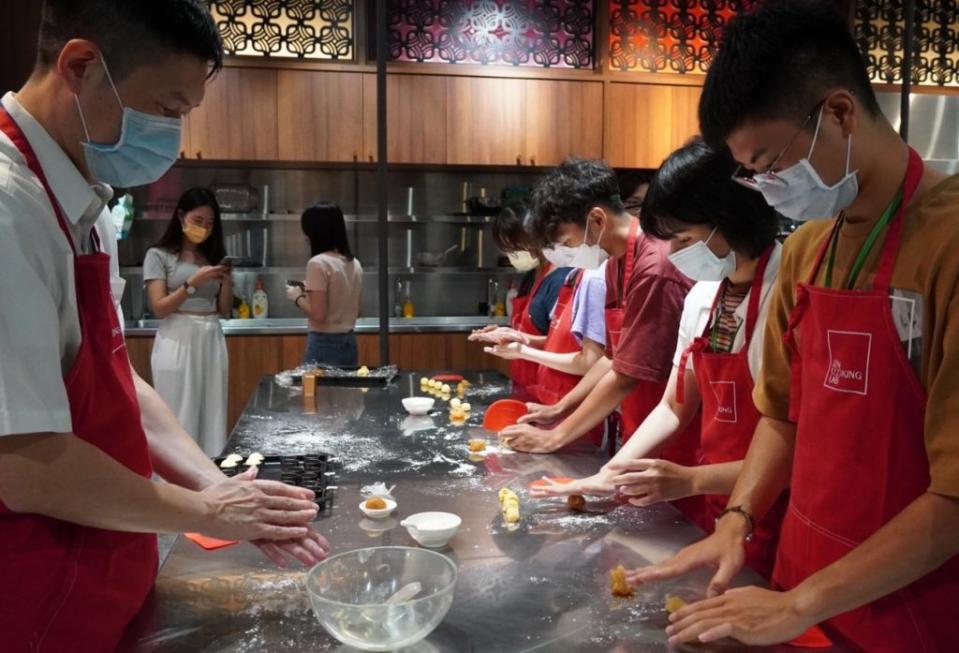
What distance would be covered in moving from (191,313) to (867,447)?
4.55 meters

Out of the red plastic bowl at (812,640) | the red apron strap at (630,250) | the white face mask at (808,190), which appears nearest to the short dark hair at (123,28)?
the white face mask at (808,190)

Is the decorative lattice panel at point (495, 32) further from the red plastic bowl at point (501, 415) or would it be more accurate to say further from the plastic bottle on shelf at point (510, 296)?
the red plastic bowl at point (501, 415)

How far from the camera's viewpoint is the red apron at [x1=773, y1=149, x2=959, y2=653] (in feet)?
4.19

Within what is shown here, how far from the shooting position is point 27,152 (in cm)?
120

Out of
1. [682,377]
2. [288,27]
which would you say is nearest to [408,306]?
[288,27]

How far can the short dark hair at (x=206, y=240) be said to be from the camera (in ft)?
16.3

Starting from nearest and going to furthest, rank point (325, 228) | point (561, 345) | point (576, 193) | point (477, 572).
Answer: point (477, 572)
point (576, 193)
point (561, 345)
point (325, 228)

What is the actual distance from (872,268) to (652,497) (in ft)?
2.36

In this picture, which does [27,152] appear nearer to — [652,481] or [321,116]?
[652,481]

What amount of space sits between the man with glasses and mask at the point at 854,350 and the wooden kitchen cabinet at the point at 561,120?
5210mm

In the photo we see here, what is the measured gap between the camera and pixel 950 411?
1169 millimetres

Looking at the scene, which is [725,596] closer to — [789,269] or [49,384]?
[789,269]

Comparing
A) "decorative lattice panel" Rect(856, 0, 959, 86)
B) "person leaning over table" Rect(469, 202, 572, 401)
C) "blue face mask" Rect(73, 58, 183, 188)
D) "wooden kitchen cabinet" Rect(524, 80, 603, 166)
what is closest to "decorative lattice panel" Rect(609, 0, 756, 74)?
"wooden kitchen cabinet" Rect(524, 80, 603, 166)

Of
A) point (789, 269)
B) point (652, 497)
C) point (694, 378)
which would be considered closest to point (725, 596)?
Answer: point (652, 497)
